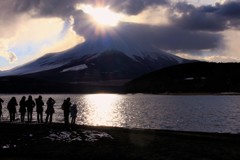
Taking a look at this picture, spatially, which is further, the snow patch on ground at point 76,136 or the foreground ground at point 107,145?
the snow patch on ground at point 76,136

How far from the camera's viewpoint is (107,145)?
26.8 m

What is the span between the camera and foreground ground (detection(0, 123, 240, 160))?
23891 millimetres

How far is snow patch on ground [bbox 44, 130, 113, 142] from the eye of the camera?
29.4 meters

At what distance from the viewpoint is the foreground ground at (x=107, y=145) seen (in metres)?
23.9

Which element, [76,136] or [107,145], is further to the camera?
[76,136]

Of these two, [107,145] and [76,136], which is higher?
[76,136]

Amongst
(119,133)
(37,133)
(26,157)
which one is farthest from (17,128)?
(26,157)

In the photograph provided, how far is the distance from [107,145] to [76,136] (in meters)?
4.54

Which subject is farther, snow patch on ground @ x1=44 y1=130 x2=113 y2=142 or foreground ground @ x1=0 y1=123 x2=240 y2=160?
snow patch on ground @ x1=44 y1=130 x2=113 y2=142

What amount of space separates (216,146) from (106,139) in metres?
7.73

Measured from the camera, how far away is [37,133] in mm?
31328

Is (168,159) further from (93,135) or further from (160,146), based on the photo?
(93,135)

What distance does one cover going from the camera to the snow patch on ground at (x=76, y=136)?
29.4 m

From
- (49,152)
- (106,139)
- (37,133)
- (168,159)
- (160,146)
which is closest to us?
(168,159)
